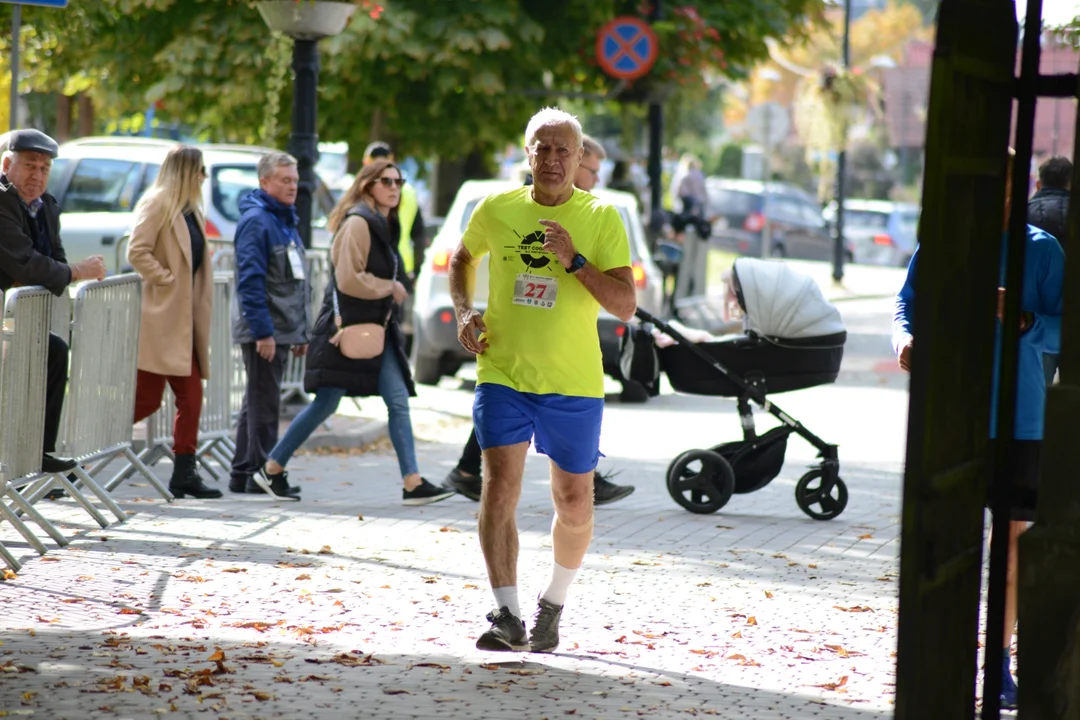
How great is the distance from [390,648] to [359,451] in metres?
6.16

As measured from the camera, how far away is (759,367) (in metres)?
9.84

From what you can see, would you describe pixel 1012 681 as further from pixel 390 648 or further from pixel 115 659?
pixel 115 659

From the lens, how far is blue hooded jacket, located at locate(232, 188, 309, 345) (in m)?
9.96

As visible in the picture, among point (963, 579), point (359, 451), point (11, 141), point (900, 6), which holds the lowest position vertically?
point (359, 451)

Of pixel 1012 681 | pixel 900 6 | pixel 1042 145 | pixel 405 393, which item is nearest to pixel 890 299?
pixel 1042 145

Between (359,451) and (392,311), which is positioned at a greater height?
(392,311)

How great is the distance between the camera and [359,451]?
12.4 meters

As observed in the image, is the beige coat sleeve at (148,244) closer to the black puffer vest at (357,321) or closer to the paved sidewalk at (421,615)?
the black puffer vest at (357,321)

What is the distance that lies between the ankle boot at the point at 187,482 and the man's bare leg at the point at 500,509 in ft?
13.0

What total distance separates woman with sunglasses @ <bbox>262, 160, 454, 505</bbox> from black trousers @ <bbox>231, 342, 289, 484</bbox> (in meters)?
0.27

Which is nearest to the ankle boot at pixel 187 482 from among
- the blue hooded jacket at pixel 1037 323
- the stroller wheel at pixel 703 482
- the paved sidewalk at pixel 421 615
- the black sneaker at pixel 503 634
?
the paved sidewalk at pixel 421 615

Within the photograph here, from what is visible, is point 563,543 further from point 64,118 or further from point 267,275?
point 64,118

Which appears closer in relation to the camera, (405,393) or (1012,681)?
(1012,681)

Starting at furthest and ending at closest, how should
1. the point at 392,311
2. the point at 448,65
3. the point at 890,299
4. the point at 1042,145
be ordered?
the point at 1042,145 < the point at 890,299 < the point at 448,65 < the point at 392,311
